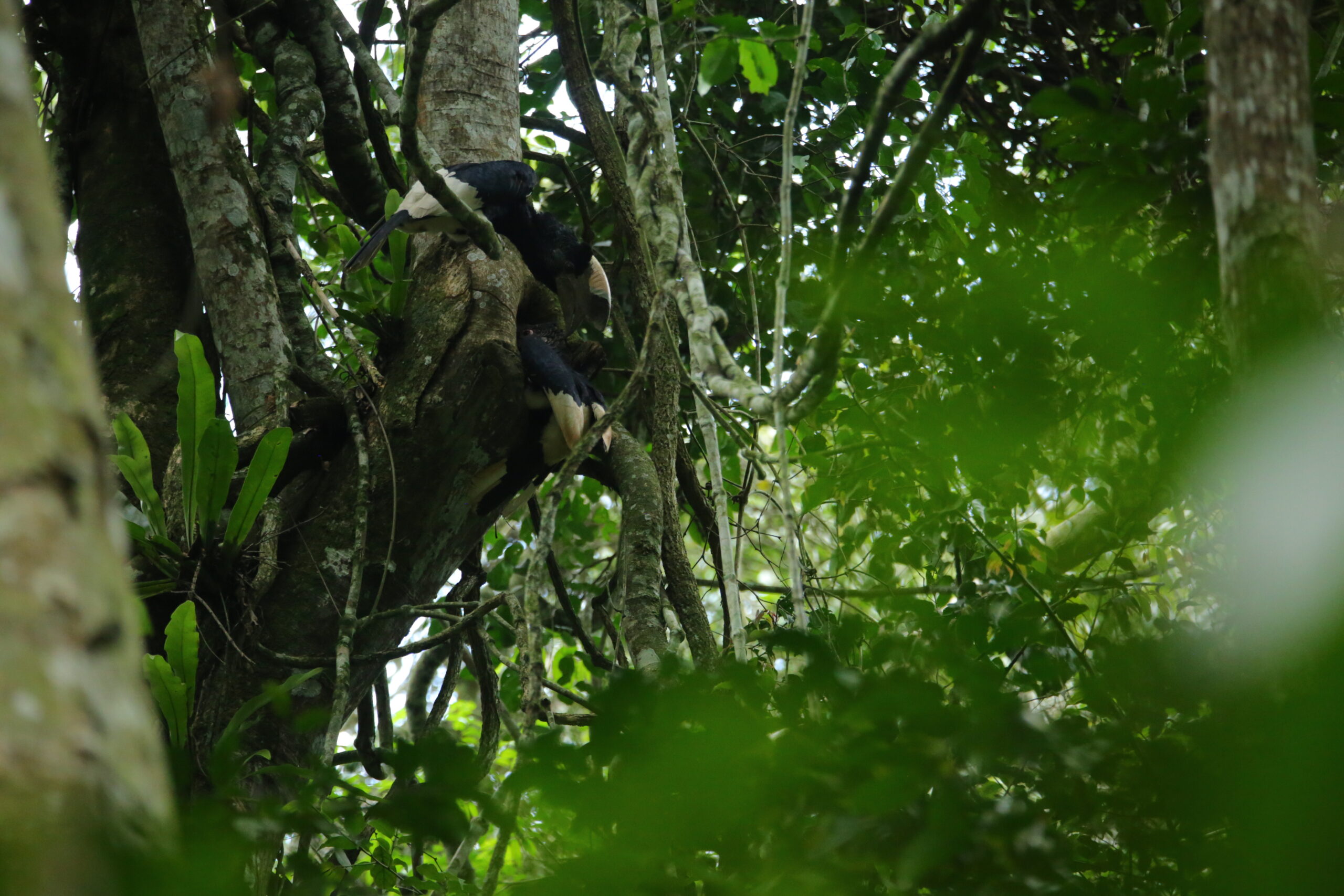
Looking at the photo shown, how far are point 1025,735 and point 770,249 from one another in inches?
106

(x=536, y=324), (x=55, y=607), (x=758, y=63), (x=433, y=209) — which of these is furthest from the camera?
(x=536, y=324)

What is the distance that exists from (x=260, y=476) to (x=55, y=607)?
1.59 metres

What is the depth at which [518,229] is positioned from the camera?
235 cm

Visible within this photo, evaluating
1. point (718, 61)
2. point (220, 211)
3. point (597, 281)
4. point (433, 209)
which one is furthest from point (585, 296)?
point (718, 61)

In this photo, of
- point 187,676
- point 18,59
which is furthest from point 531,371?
point 18,59

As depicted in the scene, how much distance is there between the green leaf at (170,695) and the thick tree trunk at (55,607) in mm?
1476

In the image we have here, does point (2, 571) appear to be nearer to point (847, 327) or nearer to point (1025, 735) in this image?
point (1025, 735)

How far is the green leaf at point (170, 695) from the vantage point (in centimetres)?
182

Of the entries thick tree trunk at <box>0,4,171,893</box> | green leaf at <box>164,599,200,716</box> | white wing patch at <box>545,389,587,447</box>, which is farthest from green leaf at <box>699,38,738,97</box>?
green leaf at <box>164,599,200,716</box>

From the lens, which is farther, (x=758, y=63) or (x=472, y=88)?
(x=472, y=88)

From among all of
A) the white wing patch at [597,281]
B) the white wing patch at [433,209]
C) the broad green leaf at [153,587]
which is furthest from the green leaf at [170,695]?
the white wing patch at [597,281]

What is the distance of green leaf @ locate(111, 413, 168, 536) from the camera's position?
6.61ft

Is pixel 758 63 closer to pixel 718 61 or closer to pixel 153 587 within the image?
pixel 718 61

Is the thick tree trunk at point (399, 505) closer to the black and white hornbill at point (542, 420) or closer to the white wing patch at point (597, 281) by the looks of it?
the black and white hornbill at point (542, 420)
